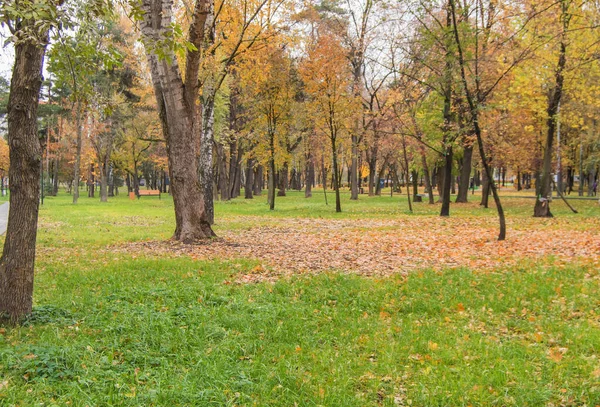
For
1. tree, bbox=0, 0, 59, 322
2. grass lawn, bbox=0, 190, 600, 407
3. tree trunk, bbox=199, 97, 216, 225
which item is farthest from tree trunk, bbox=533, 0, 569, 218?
tree, bbox=0, 0, 59, 322

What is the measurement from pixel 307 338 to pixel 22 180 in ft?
11.6

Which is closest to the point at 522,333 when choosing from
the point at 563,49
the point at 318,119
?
the point at 563,49

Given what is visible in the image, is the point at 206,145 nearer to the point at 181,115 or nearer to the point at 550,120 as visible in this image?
the point at 181,115

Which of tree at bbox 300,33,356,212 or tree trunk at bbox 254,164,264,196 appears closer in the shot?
tree at bbox 300,33,356,212

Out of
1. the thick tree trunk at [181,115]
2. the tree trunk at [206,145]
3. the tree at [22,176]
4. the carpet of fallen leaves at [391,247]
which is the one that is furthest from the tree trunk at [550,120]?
the tree at [22,176]

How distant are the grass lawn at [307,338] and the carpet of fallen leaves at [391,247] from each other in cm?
48

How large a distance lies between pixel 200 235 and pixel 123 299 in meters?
4.89

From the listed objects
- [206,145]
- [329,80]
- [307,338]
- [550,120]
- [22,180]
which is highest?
Result: [329,80]

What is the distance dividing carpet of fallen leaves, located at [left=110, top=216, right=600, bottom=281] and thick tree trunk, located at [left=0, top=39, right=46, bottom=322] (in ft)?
10.9

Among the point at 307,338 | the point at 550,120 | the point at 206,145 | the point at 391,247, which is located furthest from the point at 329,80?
the point at 307,338

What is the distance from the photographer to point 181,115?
33.1ft

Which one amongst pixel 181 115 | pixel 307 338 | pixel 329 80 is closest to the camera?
pixel 307 338

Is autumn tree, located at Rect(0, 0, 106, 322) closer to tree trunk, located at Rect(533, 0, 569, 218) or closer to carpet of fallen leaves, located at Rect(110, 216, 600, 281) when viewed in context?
carpet of fallen leaves, located at Rect(110, 216, 600, 281)

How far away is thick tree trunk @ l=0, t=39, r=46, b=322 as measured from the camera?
446 centimetres
